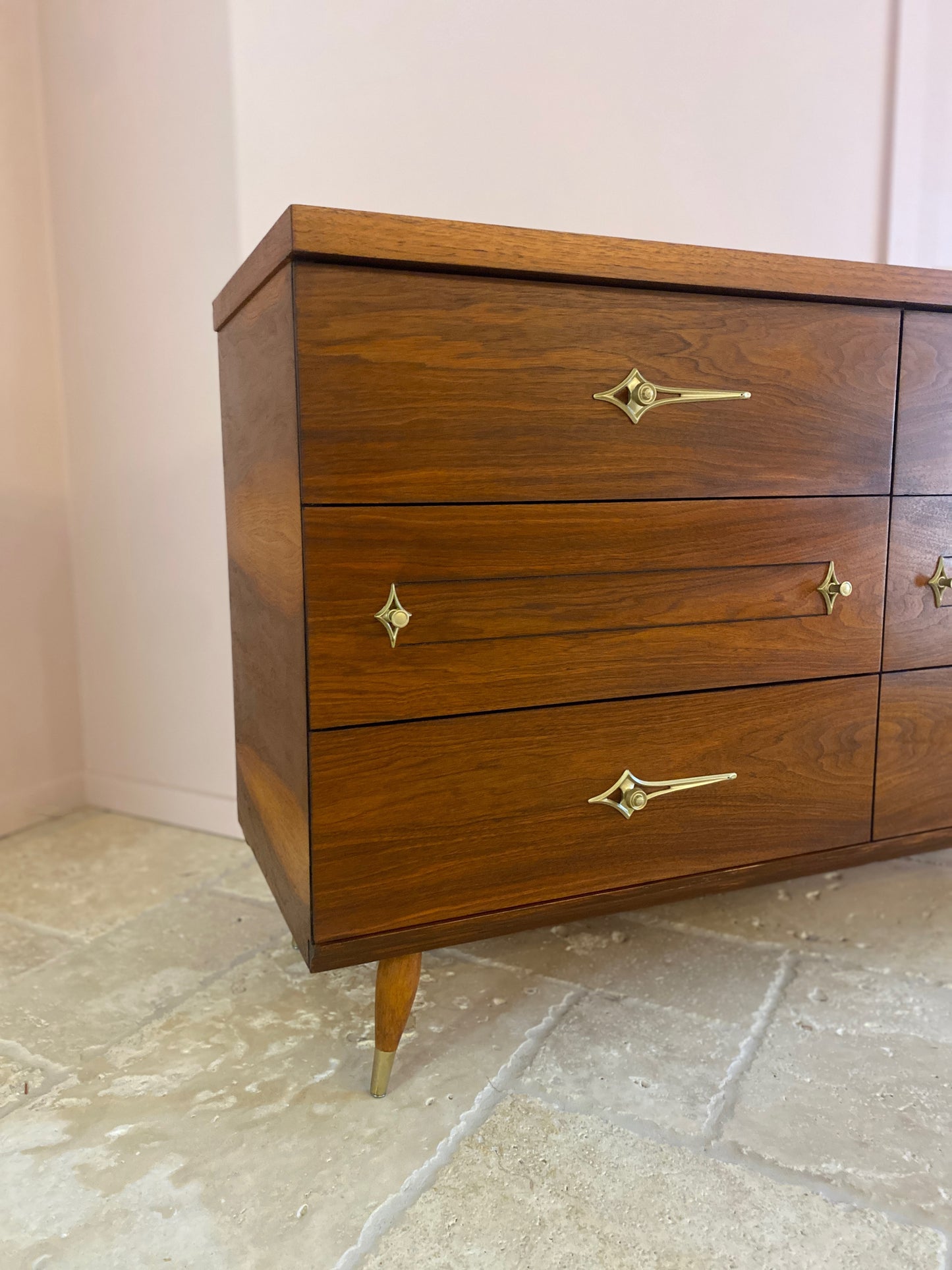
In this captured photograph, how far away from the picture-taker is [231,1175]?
2.72 ft

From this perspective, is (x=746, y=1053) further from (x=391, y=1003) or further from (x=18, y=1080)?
(x=18, y=1080)

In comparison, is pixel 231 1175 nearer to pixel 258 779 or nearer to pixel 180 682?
pixel 258 779

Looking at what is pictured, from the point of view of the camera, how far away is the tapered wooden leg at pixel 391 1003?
0.91 metres

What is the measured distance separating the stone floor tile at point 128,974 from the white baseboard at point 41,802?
47 cm

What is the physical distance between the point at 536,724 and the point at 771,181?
1.13 meters

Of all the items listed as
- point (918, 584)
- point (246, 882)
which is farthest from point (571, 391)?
point (246, 882)

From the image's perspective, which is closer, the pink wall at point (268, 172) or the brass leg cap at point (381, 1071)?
the brass leg cap at point (381, 1071)

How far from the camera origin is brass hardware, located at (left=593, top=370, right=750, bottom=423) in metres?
0.88

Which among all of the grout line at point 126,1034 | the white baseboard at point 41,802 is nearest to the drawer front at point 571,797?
the grout line at point 126,1034

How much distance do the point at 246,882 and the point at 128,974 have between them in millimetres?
284

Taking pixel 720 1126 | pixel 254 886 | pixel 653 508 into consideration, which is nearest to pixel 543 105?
pixel 653 508

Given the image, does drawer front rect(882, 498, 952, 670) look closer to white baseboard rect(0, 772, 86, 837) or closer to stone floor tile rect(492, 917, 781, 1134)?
stone floor tile rect(492, 917, 781, 1134)

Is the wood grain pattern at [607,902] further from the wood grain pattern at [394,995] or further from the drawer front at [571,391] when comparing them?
the drawer front at [571,391]

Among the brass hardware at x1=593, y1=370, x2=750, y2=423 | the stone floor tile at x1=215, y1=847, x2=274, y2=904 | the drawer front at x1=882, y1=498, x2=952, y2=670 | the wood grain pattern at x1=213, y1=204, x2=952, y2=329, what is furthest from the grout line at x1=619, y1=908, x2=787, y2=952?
the wood grain pattern at x1=213, y1=204, x2=952, y2=329
